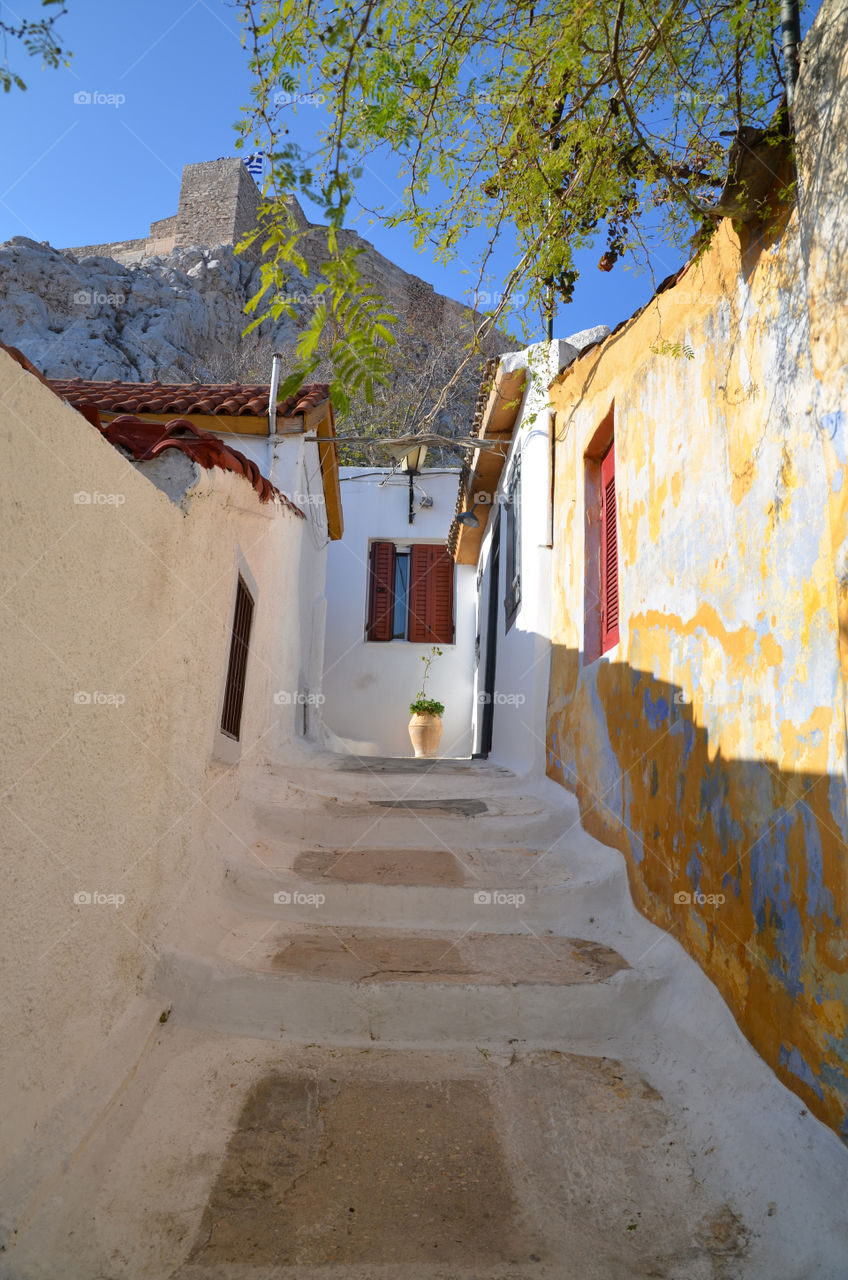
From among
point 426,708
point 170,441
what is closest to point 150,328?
point 426,708

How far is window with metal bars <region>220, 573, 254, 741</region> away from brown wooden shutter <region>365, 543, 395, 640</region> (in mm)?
8477

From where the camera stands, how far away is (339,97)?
223 cm

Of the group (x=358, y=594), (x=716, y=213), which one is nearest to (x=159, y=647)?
(x=716, y=213)

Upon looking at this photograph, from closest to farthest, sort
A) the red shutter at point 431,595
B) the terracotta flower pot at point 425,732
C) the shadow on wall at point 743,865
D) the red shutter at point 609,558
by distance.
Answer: the shadow on wall at point 743,865 < the red shutter at point 609,558 < the terracotta flower pot at point 425,732 < the red shutter at point 431,595

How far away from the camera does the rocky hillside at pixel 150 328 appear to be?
20688 millimetres

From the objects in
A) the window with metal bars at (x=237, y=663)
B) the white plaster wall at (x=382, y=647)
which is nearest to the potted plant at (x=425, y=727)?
the white plaster wall at (x=382, y=647)

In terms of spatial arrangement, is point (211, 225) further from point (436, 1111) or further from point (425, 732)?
point (436, 1111)

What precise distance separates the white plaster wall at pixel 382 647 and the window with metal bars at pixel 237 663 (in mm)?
7596

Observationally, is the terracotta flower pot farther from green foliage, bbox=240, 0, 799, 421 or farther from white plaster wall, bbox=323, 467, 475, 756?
green foliage, bbox=240, 0, 799, 421

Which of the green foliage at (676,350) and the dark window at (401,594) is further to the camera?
the dark window at (401,594)

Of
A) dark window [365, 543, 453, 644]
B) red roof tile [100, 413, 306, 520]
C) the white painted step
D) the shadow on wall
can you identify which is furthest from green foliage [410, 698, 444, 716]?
the white painted step

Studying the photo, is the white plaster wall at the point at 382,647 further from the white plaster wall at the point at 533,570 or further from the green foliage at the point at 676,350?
the green foliage at the point at 676,350

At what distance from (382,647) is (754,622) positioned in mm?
10983

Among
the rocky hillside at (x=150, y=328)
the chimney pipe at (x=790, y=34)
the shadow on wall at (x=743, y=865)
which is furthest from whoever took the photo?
the rocky hillside at (x=150, y=328)
